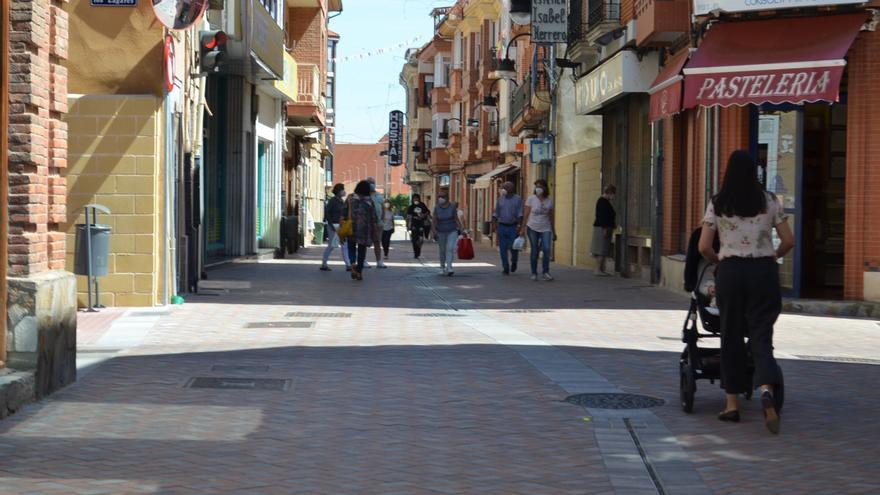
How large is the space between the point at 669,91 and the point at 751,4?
240 cm

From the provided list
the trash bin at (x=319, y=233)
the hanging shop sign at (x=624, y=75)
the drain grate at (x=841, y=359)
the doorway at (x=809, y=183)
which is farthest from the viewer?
the trash bin at (x=319, y=233)

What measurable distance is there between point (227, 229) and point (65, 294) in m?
20.9

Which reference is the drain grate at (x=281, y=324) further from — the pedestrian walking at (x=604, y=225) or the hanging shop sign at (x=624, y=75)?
the pedestrian walking at (x=604, y=225)

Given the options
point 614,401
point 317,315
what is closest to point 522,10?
point 317,315

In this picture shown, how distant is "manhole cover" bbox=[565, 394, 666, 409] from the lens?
356 inches

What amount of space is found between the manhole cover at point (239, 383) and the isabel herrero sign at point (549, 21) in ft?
77.1

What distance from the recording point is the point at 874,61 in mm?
17281

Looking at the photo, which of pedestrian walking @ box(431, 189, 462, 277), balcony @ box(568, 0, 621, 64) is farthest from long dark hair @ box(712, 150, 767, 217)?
balcony @ box(568, 0, 621, 64)

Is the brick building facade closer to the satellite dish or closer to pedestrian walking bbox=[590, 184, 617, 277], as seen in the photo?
the satellite dish

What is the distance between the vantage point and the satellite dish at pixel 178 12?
14742 millimetres

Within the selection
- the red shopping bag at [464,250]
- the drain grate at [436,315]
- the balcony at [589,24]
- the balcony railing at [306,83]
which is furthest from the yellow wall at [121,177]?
the balcony railing at [306,83]

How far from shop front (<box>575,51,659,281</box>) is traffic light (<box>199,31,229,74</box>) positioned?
7760mm

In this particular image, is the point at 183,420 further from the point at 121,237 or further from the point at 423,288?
the point at 423,288

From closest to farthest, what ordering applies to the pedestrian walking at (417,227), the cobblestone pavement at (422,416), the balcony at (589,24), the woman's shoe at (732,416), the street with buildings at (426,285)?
the cobblestone pavement at (422,416) < the street with buildings at (426,285) < the woman's shoe at (732,416) < the balcony at (589,24) < the pedestrian walking at (417,227)
